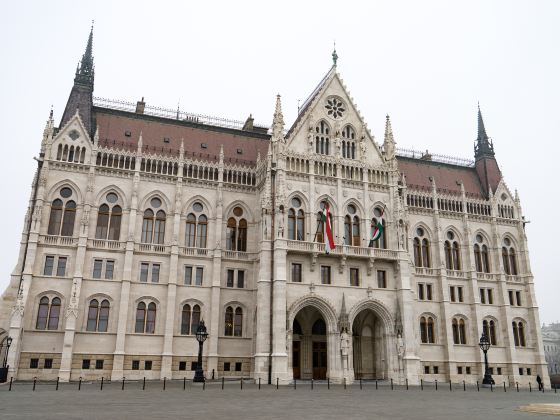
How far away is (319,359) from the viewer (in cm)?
4969

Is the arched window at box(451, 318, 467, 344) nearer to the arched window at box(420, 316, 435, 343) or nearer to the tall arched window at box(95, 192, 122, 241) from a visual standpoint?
A: the arched window at box(420, 316, 435, 343)

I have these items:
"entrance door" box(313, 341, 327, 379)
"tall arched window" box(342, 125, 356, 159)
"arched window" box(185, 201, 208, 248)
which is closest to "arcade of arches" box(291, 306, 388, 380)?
"entrance door" box(313, 341, 327, 379)

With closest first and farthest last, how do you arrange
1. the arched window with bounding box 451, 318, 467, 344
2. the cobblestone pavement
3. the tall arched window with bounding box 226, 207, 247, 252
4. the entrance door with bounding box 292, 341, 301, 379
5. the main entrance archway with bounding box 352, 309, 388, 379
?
1. the cobblestone pavement
2. the entrance door with bounding box 292, 341, 301, 379
3. the main entrance archway with bounding box 352, 309, 388, 379
4. the tall arched window with bounding box 226, 207, 247, 252
5. the arched window with bounding box 451, 318, 467, 344

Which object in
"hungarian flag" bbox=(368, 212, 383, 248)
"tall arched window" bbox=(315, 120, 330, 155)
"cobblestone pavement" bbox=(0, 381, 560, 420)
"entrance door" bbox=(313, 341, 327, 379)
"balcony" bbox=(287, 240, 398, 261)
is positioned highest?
"tall arched window" bbox=(315, 120, 330, 155)

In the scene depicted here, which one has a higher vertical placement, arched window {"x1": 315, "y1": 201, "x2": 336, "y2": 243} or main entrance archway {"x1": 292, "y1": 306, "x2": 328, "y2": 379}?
arched window {"x1": 315, "y1": 201, "x2": 336, "y2": 243}

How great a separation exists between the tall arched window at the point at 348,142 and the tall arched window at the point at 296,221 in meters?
8.13

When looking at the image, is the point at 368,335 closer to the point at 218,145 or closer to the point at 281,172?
the point at 281,172

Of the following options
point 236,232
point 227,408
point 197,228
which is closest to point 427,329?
point 236,232

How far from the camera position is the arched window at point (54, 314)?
142 feet

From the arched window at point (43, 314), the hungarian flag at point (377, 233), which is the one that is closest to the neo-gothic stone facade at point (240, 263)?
the arched window at point (43, 314)

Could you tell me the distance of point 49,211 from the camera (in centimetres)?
4603

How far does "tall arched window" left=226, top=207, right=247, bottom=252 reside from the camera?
168 ft

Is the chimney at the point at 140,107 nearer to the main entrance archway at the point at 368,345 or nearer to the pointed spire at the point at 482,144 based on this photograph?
the main entrance archway at the point at 368,345

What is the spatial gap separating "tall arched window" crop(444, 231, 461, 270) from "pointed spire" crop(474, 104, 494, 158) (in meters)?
15.5
